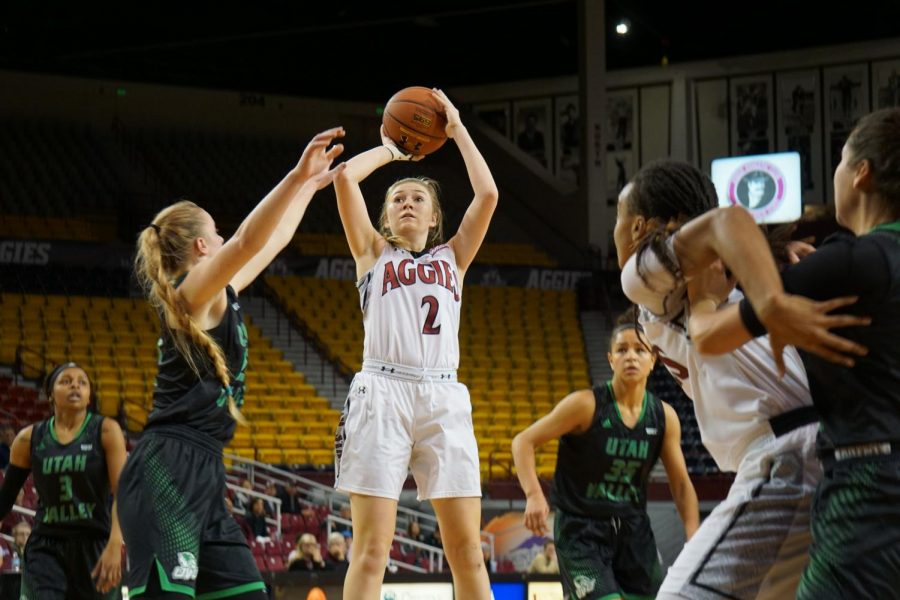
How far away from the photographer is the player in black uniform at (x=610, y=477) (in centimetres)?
590

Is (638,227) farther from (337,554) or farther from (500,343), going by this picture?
(500,343)

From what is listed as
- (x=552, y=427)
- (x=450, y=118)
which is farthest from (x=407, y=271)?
(x=552, y=427)

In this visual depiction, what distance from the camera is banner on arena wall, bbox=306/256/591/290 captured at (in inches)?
835

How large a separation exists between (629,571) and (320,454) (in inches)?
425

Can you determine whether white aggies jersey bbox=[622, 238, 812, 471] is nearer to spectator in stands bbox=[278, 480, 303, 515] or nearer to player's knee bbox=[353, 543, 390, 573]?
player's knee bbox=[353, 543, 390, 573]

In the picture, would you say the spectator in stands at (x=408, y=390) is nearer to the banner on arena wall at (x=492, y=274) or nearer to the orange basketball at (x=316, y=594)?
the orange basketball at (x=316, y=594)

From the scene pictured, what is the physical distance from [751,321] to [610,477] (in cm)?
332

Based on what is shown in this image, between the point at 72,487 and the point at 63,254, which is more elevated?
the point at 63,254

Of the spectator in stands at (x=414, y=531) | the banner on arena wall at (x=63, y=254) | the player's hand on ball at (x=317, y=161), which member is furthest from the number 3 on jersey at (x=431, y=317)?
the banner on arena wall at (x=63, y=254)

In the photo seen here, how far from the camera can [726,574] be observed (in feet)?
10.5

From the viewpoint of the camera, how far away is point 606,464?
20.0ft

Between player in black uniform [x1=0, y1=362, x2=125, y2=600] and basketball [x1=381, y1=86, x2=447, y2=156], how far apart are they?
2.16 m

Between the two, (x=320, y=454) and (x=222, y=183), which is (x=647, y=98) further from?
(x=320, y=454)

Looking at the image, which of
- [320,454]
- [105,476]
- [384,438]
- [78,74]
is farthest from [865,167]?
[78,74]
